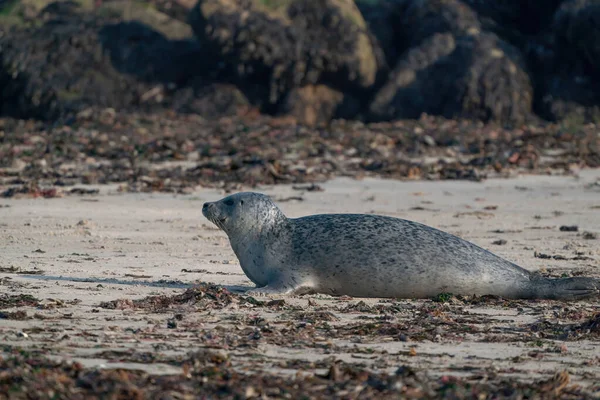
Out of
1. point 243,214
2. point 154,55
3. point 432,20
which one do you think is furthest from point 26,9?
point 243,214

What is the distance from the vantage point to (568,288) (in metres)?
6.89

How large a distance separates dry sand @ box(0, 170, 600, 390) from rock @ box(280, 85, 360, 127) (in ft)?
26.9

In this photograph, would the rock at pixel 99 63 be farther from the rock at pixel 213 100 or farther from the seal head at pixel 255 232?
the seal head at pixel 255 232

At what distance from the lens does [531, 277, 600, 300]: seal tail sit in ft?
22.5

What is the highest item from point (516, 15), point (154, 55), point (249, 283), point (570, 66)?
point (516, 15)

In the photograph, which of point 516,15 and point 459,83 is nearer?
point 459,83

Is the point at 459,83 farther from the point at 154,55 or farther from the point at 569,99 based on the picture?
the point at 154,55

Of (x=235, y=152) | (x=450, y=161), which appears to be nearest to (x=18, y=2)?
(x=235, y=152)

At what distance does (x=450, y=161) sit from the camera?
15.6m

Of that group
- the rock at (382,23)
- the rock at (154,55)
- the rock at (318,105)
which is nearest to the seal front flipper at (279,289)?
the rock at (318,105)

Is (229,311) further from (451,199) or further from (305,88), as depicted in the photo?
(305,88)

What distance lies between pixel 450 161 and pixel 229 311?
962 centimetres

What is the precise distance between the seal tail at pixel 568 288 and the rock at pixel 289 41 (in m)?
15.1

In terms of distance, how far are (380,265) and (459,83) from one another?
47.4 feet
